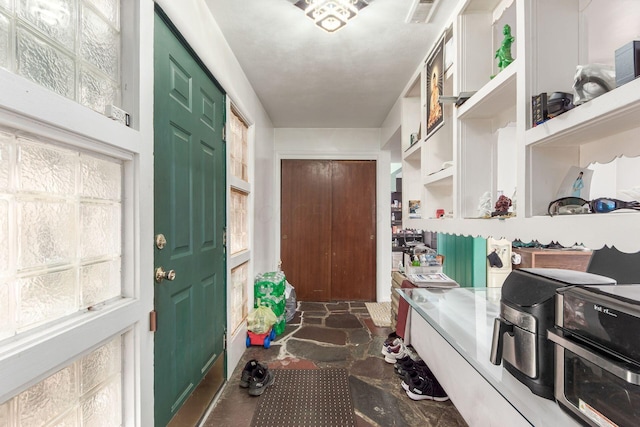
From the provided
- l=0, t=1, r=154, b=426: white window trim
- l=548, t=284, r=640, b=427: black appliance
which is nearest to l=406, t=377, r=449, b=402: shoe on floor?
l=548, t=284, r=640, b=427: black appliance

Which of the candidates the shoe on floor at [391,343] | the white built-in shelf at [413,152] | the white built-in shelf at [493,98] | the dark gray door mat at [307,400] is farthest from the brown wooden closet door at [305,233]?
the white built-in shelf at [493,98]

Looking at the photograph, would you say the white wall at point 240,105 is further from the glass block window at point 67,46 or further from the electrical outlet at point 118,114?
the electrical outlet at point 118,114

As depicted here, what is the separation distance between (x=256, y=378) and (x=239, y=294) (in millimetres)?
788

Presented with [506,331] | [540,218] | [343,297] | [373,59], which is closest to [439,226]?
[540,218]

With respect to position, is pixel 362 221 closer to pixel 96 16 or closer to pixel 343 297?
pixel 343 297

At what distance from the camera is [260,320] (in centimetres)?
275

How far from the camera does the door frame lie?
418 cm

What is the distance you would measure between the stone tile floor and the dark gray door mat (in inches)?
2.4

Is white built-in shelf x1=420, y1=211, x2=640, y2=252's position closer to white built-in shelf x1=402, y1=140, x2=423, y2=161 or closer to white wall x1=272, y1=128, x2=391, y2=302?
white built-in shelf x1=402, y1=140, x2=423, y2=161

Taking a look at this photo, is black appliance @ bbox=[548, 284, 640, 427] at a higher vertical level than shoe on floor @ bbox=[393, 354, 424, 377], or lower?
higher

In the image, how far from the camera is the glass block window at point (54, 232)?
736 millimetres

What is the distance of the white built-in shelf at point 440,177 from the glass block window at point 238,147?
163 centimetres

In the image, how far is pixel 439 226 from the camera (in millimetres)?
2025

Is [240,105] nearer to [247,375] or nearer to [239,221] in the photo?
[239,221]
